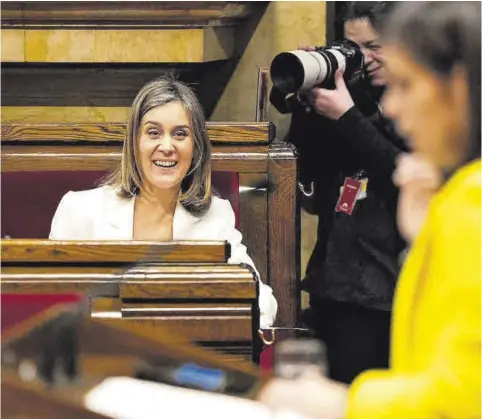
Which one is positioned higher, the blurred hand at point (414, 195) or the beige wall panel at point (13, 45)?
the beige wall panel at point (13, 45)

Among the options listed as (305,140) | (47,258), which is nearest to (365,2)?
(305,140)

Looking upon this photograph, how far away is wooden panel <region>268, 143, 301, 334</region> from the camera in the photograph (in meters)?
1.49

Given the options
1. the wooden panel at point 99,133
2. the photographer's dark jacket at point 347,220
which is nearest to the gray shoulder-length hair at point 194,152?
the wooden panel at point 99,133

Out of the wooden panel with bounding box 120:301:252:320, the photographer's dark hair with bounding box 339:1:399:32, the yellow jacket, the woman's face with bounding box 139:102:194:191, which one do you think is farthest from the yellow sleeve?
the woman's face with bounding box 139:102:194:191

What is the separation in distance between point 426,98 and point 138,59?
A: 3.80 feet

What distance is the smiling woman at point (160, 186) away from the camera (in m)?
1.36

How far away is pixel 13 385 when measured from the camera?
27.4 inches

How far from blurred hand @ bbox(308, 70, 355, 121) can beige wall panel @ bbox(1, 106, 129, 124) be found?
0.52m

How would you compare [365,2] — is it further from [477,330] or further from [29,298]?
[477,330]

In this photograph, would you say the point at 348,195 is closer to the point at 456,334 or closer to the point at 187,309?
the point at 187,309

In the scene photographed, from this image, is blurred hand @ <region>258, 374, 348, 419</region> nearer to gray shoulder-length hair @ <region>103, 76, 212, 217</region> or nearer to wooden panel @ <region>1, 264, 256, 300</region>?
wooden panel @ <region>1, 264, 256, 300</region>

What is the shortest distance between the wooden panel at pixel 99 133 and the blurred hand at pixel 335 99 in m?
0.10

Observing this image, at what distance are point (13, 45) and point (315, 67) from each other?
2.13 feet

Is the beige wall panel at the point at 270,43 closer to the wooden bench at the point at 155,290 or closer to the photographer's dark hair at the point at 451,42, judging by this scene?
the wooden bench at the point at 155,290
